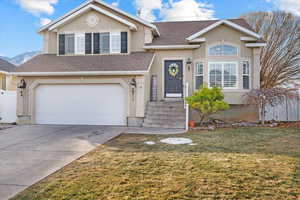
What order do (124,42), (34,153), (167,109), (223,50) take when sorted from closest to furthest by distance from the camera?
(34,153), (167,109), (223,50), (124,42)

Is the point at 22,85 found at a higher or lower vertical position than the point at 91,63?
lower

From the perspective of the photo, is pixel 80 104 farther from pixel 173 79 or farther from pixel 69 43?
pixel 173 79

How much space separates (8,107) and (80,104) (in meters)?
4.15

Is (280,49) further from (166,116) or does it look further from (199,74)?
(166,116)

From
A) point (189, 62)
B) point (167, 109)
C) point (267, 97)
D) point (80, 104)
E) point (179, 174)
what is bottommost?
point (179, 174)

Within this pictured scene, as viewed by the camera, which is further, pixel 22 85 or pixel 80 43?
pixel 80 43

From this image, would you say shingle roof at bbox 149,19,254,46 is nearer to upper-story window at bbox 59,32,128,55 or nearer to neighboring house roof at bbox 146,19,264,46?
neighboring house roof at bbox 146,19,264,46

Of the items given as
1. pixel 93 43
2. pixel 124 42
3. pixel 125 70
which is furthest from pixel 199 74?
pixel 93 43

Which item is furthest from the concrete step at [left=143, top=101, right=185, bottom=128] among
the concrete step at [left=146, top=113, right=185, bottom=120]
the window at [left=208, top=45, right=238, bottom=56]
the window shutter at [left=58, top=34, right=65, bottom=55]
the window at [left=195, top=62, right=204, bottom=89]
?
the window shutter at [left=58, top=34, right=65, bottom=55]

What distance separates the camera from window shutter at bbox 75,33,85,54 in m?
12.5

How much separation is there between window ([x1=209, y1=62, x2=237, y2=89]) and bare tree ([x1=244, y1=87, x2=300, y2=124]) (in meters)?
1.04

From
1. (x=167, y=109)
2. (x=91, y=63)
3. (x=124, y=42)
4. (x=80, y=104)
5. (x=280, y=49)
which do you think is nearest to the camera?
(x=167, y=109)

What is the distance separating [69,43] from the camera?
12688 millimetres

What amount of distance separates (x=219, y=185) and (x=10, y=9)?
64.0ft
